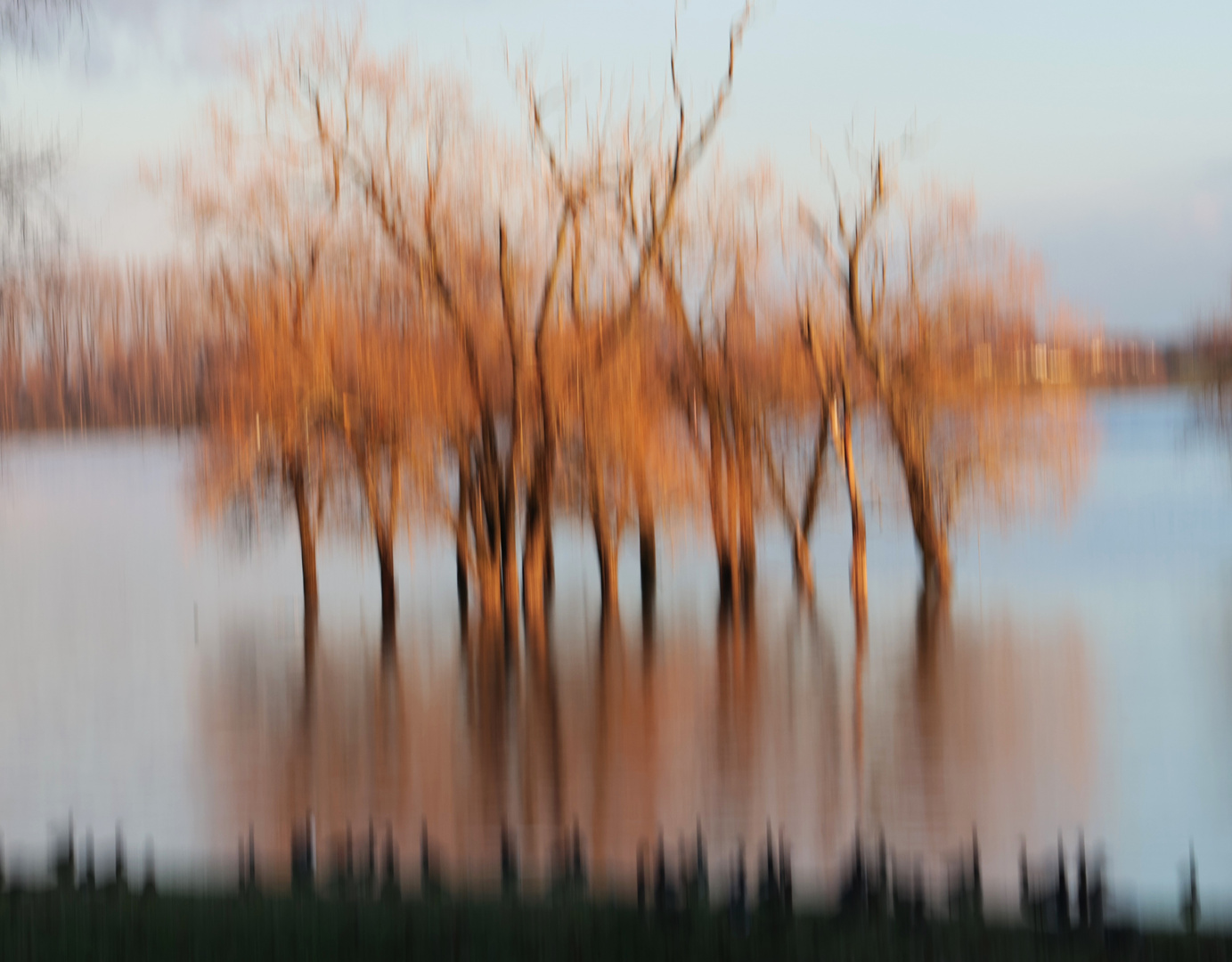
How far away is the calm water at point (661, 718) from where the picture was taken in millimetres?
11969

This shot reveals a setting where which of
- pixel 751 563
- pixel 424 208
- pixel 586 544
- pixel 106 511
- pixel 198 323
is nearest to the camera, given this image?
pixel 424 208

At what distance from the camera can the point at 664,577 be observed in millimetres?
31422

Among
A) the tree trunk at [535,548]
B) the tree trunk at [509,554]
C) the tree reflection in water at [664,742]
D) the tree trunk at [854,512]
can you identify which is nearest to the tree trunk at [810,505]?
the tree trunk at [854,512]

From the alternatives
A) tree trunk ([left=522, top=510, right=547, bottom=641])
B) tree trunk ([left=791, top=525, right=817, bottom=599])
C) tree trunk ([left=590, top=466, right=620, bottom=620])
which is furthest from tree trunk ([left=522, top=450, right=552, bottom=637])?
tree trunk ([left=791, top=525, right=817, bottom=599])

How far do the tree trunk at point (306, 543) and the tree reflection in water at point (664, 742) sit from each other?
1999 millimetres

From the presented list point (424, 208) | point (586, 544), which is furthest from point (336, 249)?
point (586, 544)

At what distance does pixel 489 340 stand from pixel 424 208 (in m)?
2.32

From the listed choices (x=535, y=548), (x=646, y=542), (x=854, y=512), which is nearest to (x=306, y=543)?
(x=535, y=548)

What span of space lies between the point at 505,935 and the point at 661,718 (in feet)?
34.8

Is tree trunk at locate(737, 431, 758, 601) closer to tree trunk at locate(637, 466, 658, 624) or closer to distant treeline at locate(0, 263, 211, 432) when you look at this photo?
tree trunk at locate(637, 466, 658, 624)

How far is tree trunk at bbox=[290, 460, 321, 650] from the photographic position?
79.2 ft

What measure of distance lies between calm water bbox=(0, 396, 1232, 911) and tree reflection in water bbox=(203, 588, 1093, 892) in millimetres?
55

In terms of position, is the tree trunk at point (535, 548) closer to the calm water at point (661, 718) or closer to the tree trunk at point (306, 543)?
the calm water at point (661, 718)

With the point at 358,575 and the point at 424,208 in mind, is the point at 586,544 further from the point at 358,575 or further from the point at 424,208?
the point at 424,208
